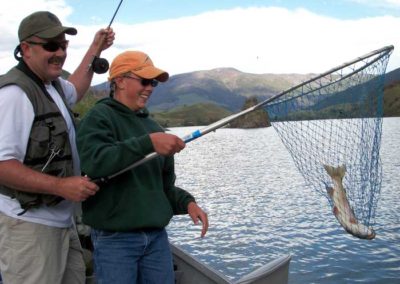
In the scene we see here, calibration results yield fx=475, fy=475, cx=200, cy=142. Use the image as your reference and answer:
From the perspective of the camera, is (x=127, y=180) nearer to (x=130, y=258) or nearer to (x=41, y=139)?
(x=130, y=258)

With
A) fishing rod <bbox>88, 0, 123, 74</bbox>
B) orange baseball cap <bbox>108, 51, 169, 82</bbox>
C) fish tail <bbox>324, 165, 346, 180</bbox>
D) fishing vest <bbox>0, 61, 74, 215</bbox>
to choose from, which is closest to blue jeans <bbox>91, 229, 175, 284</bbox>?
fishing vest <bbox>0, 61, 74, 215</bbox>

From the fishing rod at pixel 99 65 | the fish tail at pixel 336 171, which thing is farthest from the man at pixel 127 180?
the fish tail at pixel 336 171

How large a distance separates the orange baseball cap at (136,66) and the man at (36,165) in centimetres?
41

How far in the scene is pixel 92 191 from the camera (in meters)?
3.03

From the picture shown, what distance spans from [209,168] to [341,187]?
1562 inches

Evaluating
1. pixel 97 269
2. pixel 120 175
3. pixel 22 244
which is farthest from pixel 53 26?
pixel 97 269

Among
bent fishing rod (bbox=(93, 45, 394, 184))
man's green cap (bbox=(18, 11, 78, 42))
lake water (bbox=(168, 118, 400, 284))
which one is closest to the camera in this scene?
bent fishing rod (bbox=(93, 45, 394, 184))

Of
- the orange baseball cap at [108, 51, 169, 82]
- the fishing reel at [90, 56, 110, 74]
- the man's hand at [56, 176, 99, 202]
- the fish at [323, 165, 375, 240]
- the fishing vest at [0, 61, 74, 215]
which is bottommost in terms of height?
the fish at [323, 165, 375, 240]

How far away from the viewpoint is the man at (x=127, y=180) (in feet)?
9.82

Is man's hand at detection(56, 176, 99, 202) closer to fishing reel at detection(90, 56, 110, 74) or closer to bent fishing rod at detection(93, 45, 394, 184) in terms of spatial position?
bent fishing rod at detection(93, 45, 394, 184)

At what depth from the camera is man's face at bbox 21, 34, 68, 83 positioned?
3.32 meters

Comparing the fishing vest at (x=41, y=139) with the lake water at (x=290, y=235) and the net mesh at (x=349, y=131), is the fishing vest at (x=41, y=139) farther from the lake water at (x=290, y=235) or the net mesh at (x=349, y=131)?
the lake water at (x=290, y=235)

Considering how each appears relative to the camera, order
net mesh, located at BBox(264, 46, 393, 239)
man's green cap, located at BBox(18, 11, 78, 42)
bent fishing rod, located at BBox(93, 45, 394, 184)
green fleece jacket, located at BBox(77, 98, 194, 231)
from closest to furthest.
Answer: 1. green fleece jacket, located at BBox(77, 98, 194, 231)
2. bent fishing rod, located at BBox(93, 45, 394, 184)
3. man's green cap, located at BBox(18, 11, 78, 42)
4. net mesh, located at BBox(264, 46, 393, 239)

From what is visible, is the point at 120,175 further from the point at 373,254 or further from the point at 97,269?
the point at 373,254
